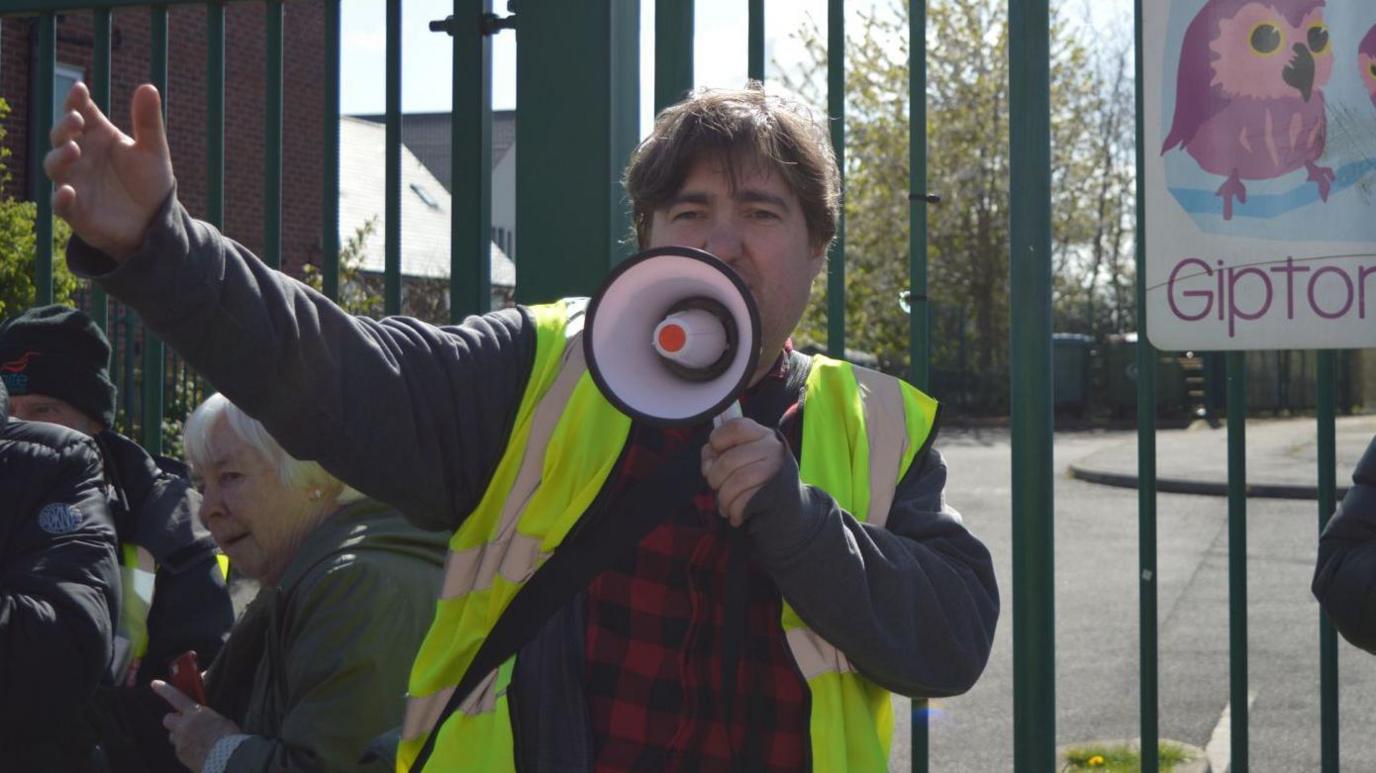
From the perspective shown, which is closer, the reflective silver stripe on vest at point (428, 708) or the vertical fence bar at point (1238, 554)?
the reflective silver stripe on vest at point (428, 708)

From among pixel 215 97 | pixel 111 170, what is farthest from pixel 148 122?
pixel 215 97

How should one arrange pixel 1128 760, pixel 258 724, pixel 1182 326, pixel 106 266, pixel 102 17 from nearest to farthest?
pixel 106 266, pixel 258 724, pixel 1182 326, pixel 102 17, pixel 1128 760

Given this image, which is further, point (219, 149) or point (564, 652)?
point (219, 149)

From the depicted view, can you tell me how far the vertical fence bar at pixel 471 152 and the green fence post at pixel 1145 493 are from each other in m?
1.39

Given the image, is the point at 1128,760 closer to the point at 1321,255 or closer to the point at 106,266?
the point at 1321,255

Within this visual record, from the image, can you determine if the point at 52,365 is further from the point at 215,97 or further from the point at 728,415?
the point at 728,415

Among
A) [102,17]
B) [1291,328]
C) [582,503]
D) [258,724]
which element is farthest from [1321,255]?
[102,17]

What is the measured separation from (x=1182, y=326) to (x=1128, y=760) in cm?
309

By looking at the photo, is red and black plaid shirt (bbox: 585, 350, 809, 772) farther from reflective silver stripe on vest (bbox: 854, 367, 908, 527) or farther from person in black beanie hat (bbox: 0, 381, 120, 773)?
person in black beanie hat (bbox: 0, 381, 120, 773)

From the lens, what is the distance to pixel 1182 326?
3.06 metres

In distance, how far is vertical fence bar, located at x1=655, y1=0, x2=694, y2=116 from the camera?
10.8 feet

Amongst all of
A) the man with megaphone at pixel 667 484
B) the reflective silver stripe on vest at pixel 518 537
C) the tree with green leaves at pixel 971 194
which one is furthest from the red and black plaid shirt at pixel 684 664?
the tree with green leaves at pixel 971 194

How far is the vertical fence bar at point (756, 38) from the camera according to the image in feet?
10.5

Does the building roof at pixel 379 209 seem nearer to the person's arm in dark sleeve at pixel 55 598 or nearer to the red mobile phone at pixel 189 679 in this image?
the person's arm in dark sleeve at pixel 55 598
